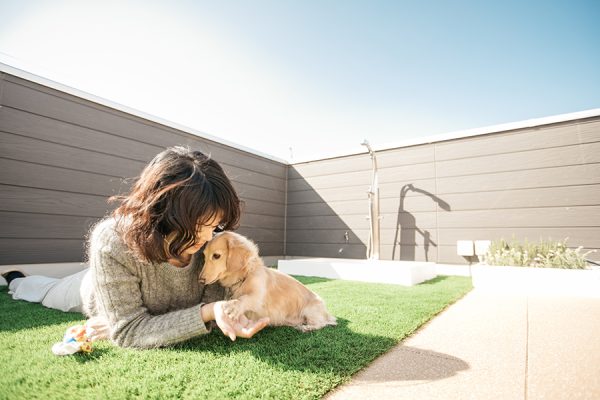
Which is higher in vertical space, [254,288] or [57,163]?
[57,163]

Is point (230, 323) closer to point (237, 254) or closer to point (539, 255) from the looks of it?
point (237, 254)

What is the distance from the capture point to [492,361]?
1262mm

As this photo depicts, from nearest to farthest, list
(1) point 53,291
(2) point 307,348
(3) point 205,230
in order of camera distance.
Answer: (3) point 205,230
(2) point 307,348
(1) point 53,291

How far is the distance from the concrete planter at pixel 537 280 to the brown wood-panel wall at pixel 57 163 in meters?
4.27

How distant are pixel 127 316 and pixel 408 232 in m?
4.55

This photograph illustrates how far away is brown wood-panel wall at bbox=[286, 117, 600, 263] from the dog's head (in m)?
3.98

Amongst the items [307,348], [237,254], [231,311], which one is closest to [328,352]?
[307,348]

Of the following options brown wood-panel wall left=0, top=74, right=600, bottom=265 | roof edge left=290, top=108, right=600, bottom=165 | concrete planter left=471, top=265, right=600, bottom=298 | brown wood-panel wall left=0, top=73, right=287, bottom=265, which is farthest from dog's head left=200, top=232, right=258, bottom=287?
roof edge left=290, top=108, right=600, bottom=165

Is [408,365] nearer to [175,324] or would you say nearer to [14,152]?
[175,324]

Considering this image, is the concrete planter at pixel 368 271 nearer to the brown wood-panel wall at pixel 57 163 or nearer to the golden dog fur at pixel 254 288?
the golden dog fur at pixel 254 288

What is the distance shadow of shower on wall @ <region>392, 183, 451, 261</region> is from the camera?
4.73m

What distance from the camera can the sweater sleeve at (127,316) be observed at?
114cm

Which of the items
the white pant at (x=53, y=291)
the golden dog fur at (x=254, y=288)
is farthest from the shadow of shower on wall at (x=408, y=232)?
the white pant at (x=53, y=291)

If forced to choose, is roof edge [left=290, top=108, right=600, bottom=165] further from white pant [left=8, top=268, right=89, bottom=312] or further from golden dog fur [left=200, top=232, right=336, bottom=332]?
white pant [left=8, top=268, right=89, bottom=312]
